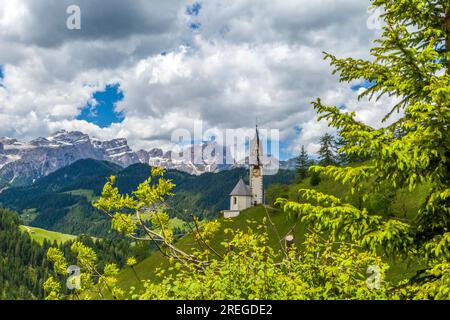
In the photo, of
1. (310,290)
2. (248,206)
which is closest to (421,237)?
(310,290)

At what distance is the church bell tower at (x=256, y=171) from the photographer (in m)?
109

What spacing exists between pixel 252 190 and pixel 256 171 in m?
6.53

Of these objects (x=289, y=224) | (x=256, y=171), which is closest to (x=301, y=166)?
(x=256, y=171)

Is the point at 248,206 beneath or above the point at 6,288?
above

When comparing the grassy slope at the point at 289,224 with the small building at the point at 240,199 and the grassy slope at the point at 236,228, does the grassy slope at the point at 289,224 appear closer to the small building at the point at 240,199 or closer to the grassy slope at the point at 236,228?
the grassy slope at the point at 236,228

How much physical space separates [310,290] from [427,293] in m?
2.81

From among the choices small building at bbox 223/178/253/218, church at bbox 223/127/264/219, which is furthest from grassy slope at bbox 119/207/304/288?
church at bbox 223/127/264/219

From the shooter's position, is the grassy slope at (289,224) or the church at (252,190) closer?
the grassy slope at (289,224)

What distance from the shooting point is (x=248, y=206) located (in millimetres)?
106188

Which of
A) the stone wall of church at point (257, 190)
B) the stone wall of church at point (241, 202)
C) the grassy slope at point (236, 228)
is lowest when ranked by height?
the grassy slope at point (236, 228)

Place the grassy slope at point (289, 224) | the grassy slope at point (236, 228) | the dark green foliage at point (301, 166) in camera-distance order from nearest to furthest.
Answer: the grassy slope at point (289, 224)
the grassy slope at point (236, 228)
the dark green foliage at point (301, 166)

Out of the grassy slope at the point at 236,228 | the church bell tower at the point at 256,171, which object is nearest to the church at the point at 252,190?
the church bell tower at the point at 256,171

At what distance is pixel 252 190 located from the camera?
110 meters
